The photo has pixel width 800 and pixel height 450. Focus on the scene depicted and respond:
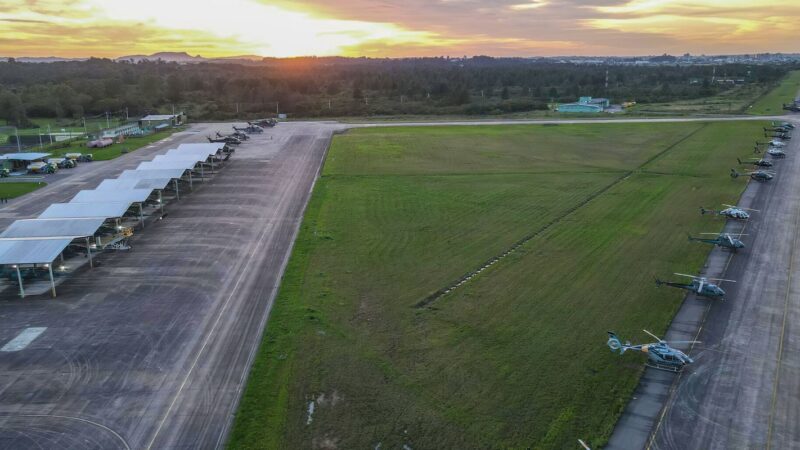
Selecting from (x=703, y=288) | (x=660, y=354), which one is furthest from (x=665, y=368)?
(x=703, y=288)

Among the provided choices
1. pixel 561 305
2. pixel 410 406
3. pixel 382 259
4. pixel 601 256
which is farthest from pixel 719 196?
pixel 410 406

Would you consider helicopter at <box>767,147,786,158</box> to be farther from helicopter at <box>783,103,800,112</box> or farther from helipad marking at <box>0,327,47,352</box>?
helipad marking at <box>0,327,47,352</box>

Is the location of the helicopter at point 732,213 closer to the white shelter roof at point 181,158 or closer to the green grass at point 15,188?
the white shelter roof at point 181,158

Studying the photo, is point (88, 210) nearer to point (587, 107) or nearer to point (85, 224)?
point (85, 224)

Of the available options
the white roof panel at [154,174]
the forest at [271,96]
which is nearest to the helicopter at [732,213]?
the white roof panel at [154,174]

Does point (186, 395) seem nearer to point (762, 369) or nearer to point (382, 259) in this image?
point (382, 259)

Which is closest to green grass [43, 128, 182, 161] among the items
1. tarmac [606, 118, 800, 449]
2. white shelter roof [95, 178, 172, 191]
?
white shelter roof [95, 178, 172, 191]
